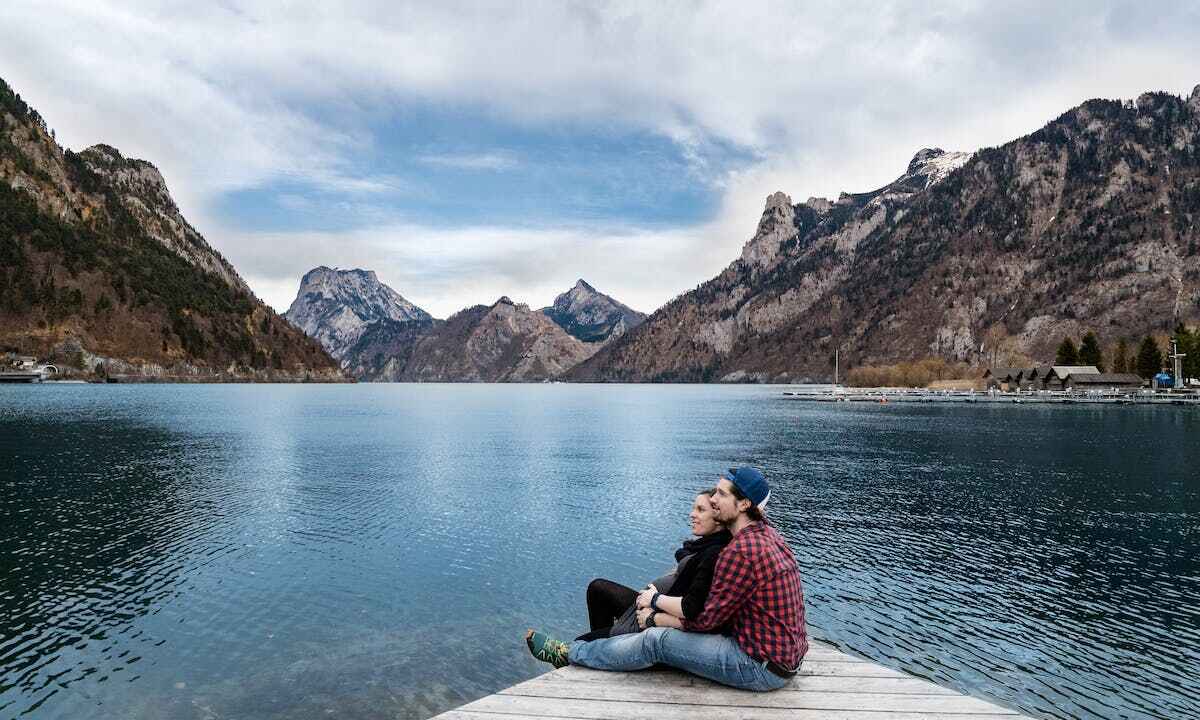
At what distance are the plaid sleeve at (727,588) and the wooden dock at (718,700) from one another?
940 millimetres

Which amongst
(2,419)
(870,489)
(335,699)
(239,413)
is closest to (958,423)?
(870,489)

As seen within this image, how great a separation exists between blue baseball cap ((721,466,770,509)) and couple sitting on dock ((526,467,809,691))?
0.01m

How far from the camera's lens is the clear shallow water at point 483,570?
15828mm

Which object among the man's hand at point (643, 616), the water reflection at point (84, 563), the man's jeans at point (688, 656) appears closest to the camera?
the man's jeans at point (688, 656)

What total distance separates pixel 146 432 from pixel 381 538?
204 ft

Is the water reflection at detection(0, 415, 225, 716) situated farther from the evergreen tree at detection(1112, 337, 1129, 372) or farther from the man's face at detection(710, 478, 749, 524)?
the evergreen tree at detection(1112, 337, 1129, 372)

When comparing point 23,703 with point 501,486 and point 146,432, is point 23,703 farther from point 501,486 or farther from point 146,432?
point 146,432

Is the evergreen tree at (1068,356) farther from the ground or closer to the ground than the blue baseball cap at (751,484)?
farther from the ground

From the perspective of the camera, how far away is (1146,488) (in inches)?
1706

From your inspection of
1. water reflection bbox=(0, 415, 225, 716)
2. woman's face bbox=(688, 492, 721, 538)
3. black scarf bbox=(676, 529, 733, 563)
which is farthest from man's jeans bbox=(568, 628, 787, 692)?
water reflection bbox=(0, 415, 225, 716)

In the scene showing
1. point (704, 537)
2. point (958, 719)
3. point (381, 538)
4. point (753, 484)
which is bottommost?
point (381, 538)

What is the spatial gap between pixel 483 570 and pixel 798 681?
60.6 feet

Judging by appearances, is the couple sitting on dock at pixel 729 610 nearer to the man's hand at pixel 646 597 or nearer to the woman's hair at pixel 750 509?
the woman's hair at pixel 750 509

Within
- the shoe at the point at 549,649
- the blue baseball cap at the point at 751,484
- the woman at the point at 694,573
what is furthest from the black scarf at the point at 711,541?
the shoe at the point at 549,649
